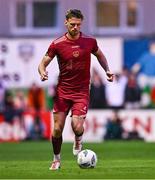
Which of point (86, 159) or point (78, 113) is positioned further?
point (78, 113)

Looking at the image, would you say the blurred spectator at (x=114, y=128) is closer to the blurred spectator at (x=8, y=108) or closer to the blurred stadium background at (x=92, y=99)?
the blurred stadium background at (x=92, y=99)

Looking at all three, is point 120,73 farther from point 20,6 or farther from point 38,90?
point 20,6

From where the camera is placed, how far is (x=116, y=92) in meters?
36.0

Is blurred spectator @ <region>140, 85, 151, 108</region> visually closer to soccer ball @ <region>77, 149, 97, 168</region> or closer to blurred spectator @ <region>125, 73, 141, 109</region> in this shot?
blurred spectator @ <region>125, 73, 141, 109</region>

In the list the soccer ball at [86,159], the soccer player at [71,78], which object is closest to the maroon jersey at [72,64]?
the soccer player at [71,78]

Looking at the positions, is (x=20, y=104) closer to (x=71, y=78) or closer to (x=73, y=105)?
(x=73, y=105)

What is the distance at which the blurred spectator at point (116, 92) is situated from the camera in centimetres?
3588

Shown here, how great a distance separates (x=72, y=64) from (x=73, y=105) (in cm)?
70

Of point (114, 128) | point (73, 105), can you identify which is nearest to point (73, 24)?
point (73, 105)

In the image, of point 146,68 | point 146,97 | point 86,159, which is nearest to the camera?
point 86,159

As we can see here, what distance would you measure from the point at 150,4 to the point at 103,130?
31.6 feet

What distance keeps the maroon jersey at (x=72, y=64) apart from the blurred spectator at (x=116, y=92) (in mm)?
17710

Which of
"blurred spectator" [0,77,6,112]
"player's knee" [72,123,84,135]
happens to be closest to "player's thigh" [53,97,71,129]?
"player's knee" [72,123,84,135]

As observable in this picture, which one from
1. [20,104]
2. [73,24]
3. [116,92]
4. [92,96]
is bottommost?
[20,104]
